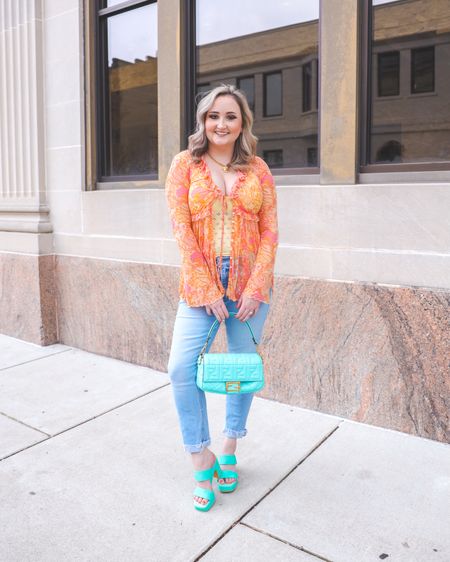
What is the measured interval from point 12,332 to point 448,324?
14.6 ft

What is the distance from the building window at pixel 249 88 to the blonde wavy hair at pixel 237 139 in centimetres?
181

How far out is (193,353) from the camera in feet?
8.71

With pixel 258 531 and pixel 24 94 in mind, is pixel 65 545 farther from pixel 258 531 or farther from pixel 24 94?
pixel 24 94

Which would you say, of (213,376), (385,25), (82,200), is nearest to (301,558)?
(213,376)

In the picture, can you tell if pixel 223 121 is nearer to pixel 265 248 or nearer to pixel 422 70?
pixel 265 248

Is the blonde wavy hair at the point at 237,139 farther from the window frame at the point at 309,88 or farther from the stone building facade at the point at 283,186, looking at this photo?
the window frame at the point at 309,88

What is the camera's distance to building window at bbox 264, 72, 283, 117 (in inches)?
171

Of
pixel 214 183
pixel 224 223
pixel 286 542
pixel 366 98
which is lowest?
pixel 286 542

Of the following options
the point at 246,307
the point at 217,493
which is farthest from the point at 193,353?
the point at 217,493

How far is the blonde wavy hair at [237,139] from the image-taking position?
8.87 ft

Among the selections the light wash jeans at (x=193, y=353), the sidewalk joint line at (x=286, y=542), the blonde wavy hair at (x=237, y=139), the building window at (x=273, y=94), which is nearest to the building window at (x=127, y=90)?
the building window at (x=273, y=94)

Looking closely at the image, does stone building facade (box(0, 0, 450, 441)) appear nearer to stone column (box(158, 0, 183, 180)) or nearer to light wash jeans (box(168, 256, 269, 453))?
stone column (box(158, 0, 183, 180))

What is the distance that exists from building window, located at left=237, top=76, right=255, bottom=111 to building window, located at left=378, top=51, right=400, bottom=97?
1.05 metres

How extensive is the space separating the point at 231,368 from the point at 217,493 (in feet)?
2.55
